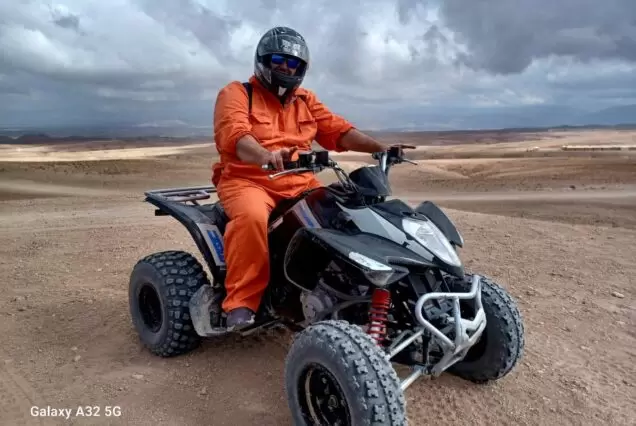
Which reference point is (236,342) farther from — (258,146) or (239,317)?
(258,146)

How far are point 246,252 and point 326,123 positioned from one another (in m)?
1.62

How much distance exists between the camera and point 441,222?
12.5ft

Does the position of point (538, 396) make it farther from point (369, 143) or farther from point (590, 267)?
point (590, 267)

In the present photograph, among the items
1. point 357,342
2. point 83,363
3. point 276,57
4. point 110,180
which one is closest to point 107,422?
point 83,363

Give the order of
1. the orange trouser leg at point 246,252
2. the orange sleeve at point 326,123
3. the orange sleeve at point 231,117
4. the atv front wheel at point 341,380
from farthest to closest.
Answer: the orange sleeve at point 326,123
the orange sleeve at point 231,117
the orange trouser leg at point 246,252
the atv front wheel at point 341,380

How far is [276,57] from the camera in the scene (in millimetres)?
4184

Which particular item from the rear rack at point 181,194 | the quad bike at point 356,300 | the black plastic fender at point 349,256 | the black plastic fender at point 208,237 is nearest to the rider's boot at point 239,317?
the quad bike at point 356,300

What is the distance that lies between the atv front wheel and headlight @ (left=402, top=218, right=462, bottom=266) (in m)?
0.65

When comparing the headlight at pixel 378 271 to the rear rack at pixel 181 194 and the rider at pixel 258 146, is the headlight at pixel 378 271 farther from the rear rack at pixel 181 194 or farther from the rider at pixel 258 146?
the rear rack at pixel 181 194

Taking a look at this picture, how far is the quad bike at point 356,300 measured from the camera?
309 cm

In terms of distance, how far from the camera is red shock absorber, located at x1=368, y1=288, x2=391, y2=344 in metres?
3.36

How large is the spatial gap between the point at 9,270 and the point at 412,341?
566 cm

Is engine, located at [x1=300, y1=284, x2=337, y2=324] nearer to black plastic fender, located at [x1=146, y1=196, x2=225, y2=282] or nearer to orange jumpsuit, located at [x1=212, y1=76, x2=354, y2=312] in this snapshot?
orange jumpsuit, located at [x1=212, y1=76, x2=354, y2=312]

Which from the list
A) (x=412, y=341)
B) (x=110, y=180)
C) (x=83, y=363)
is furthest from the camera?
(x=110, y=180)
